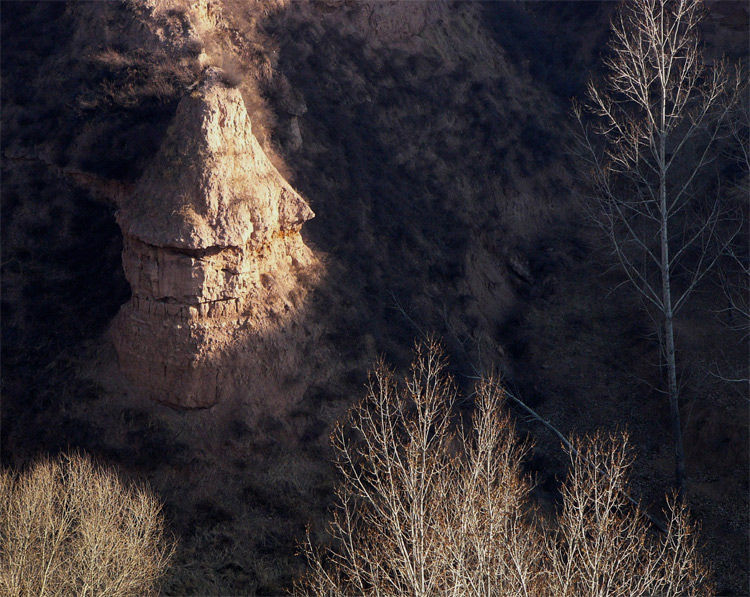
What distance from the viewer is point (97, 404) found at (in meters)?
22.9

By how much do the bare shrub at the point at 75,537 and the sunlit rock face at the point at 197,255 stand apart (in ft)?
14.8

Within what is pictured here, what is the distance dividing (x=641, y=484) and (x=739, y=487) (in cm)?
313

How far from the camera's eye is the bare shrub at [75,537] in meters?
15.3

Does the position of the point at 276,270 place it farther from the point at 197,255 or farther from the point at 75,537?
the point at 75,537

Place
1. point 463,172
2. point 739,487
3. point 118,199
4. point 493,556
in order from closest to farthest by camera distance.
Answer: point 493,556 → point 739,487 → point 118,199 → point 463,172

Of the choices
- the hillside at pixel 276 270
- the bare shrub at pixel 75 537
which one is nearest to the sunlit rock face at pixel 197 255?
the hillside at pixel 276 270

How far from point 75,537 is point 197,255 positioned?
875 centimetres

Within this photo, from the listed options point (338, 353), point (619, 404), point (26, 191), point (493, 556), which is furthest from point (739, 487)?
point (26, 191)

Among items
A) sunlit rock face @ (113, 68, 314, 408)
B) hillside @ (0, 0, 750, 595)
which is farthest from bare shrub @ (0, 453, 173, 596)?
sunlit rock face @ (113, 68, 314, 408)

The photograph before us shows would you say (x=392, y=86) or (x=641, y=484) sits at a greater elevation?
(x=392, y=86)

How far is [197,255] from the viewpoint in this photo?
22312mm

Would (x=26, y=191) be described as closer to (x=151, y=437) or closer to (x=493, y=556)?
(x=151, y=437)

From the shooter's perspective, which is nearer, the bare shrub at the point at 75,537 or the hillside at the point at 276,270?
the bare shrub at the point at 75,537

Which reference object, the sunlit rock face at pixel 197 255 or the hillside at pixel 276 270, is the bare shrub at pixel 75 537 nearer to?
the hillside at pixel 276 270
